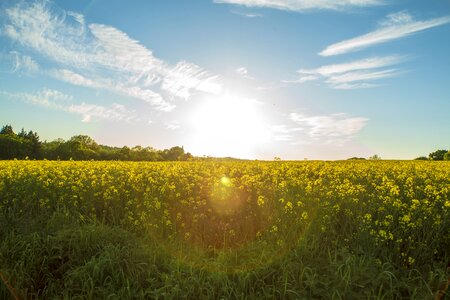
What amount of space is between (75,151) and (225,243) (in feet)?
126

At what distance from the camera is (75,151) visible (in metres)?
43.3

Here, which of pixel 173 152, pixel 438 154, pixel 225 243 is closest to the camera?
pixel 225 243

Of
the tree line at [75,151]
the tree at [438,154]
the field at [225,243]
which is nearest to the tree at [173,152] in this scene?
the tree line at [75,151]

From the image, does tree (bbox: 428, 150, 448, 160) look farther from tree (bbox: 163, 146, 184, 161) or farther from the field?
the field

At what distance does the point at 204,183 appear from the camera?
11539 millimetres

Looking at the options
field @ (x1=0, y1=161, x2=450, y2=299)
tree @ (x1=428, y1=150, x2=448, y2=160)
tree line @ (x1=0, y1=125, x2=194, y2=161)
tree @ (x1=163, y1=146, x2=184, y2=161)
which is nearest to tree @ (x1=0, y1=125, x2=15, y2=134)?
tree line @ (x1=0, y1=125, x2=194, y2=161)

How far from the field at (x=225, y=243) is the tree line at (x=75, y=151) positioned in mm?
22506

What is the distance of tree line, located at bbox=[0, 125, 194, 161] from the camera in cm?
3944

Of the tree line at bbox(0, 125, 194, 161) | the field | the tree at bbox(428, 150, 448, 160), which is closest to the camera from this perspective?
the field

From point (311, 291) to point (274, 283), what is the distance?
75cm

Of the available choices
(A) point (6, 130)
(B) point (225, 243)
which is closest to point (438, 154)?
(B) point (225, 243)

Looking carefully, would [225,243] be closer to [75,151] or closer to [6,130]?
[75,151]

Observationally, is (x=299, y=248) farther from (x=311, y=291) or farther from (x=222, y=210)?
(x=222, y=210)

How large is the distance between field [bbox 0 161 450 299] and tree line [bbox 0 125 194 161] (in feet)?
73.8
